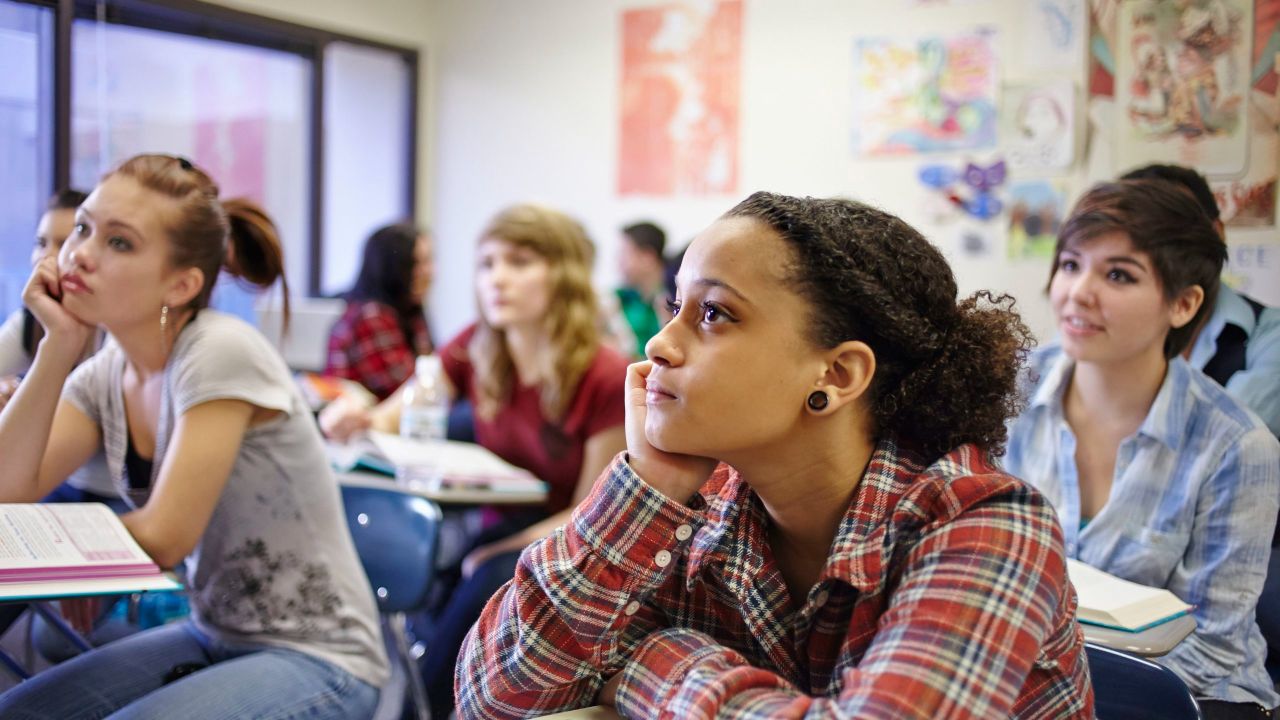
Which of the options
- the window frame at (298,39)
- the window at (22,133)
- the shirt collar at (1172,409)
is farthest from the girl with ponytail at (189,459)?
the window frame at (298,39)

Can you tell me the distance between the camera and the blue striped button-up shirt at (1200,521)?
5.85 ft

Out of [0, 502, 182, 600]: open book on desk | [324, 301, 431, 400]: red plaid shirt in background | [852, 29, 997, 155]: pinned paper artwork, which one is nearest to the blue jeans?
[0, 502, 182, 600]: open book on desk

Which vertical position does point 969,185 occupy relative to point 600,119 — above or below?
below

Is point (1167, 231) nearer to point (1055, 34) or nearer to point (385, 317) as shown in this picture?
point (1055, 34)

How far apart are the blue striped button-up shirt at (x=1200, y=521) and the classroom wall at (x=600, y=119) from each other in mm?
1710

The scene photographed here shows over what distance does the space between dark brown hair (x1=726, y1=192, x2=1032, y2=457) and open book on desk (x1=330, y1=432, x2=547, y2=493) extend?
1.57m

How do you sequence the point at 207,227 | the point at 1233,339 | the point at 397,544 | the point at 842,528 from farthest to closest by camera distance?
the point at 397,544 → the point at 1233,339 → the point at 207,227 → the point at 842,528

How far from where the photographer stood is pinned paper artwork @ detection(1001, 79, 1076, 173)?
2574 mm

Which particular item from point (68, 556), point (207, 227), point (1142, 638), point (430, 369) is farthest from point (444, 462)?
point (1142, 638)

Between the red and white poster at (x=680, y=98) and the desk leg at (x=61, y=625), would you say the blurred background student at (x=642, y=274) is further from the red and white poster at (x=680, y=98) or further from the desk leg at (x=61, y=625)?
the desk leg at (x=61, y=625)

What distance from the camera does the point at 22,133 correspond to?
2.39m

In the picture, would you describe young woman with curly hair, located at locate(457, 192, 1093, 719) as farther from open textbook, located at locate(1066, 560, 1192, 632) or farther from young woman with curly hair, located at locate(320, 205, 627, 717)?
young woman with curly hair, located at locate(320, 205, 627, 717)

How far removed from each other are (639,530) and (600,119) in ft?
15.7

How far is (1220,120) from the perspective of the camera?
206cm
